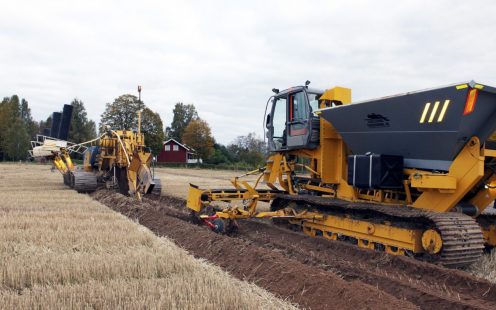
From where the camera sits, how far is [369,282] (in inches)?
219

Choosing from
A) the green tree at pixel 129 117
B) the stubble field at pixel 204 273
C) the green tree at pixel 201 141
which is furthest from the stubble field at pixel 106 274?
the green tree at pixel 201 141

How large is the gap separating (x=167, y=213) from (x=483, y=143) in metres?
7.43

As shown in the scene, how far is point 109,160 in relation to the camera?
17.5 m

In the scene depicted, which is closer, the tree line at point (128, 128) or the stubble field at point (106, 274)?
the stubble field at point (106, 274)

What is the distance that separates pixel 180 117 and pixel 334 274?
8308 centimetres

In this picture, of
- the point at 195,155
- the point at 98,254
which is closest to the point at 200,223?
the point at 98,254

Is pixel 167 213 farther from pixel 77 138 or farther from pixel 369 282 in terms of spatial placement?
pixel 77 138

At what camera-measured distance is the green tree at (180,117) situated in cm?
8612

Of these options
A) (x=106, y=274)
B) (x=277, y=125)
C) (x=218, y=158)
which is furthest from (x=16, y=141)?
(x=106, y=274)

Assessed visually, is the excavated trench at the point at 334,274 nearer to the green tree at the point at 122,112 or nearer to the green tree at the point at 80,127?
the green tree at the point at 122,112

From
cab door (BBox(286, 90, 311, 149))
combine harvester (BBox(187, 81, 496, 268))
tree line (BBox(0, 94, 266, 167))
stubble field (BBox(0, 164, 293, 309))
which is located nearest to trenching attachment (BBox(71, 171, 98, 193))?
combine harvester (BBox(187, 81, 496, 268))

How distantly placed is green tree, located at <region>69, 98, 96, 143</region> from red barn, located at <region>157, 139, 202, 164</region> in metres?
12.8

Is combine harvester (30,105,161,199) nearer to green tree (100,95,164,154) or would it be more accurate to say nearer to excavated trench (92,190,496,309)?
excavated trench (92,190,496,309)

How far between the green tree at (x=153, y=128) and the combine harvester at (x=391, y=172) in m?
50.5
